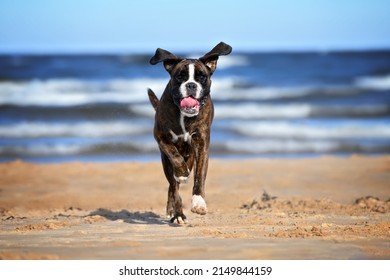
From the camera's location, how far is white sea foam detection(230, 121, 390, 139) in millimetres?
18328

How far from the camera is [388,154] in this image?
16.6m

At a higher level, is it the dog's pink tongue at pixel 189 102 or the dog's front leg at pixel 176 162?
the dog's pink tongue at pixel 189 102

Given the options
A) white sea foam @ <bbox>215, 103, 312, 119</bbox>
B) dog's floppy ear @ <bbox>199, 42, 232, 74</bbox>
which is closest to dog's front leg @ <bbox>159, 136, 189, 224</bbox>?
dog's floppy ear @ <bbox>199, 42, 232, 74</bbox>

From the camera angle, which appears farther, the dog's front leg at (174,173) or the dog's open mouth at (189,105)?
the dog's front leg at (174,173)

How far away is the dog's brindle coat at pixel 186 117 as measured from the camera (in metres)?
8.73

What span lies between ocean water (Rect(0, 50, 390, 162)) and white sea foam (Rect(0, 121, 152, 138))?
0.02 m

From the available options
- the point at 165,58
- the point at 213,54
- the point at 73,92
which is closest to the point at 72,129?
the point at 73,92

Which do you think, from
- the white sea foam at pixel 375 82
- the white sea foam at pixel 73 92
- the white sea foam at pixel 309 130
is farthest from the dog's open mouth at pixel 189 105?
the white sea foam at pixel 375 82

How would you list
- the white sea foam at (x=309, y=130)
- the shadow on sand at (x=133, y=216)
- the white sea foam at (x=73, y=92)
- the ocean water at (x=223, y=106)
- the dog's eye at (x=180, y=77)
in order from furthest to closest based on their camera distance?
1. the white sea foam at (x=73, y=92)
2. the white sea foam at (x=309, y=130)
3. the ocean water at (x=223, y=106)
4. the shadow on sand at (x=133, y=216)
5. the dog's eye at (x=180, y=77)

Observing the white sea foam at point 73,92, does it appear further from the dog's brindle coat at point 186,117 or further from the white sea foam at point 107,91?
the dog's brindle coat at point 186,117

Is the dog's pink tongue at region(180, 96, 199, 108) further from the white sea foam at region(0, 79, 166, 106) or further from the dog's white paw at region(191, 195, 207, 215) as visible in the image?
the white sea foam at region(0, 79, 166, 106)

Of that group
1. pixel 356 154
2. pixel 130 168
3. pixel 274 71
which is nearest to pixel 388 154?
pixel 356 154

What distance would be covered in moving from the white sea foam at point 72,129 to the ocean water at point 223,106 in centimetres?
2

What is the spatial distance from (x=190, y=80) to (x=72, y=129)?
35.0 feet
